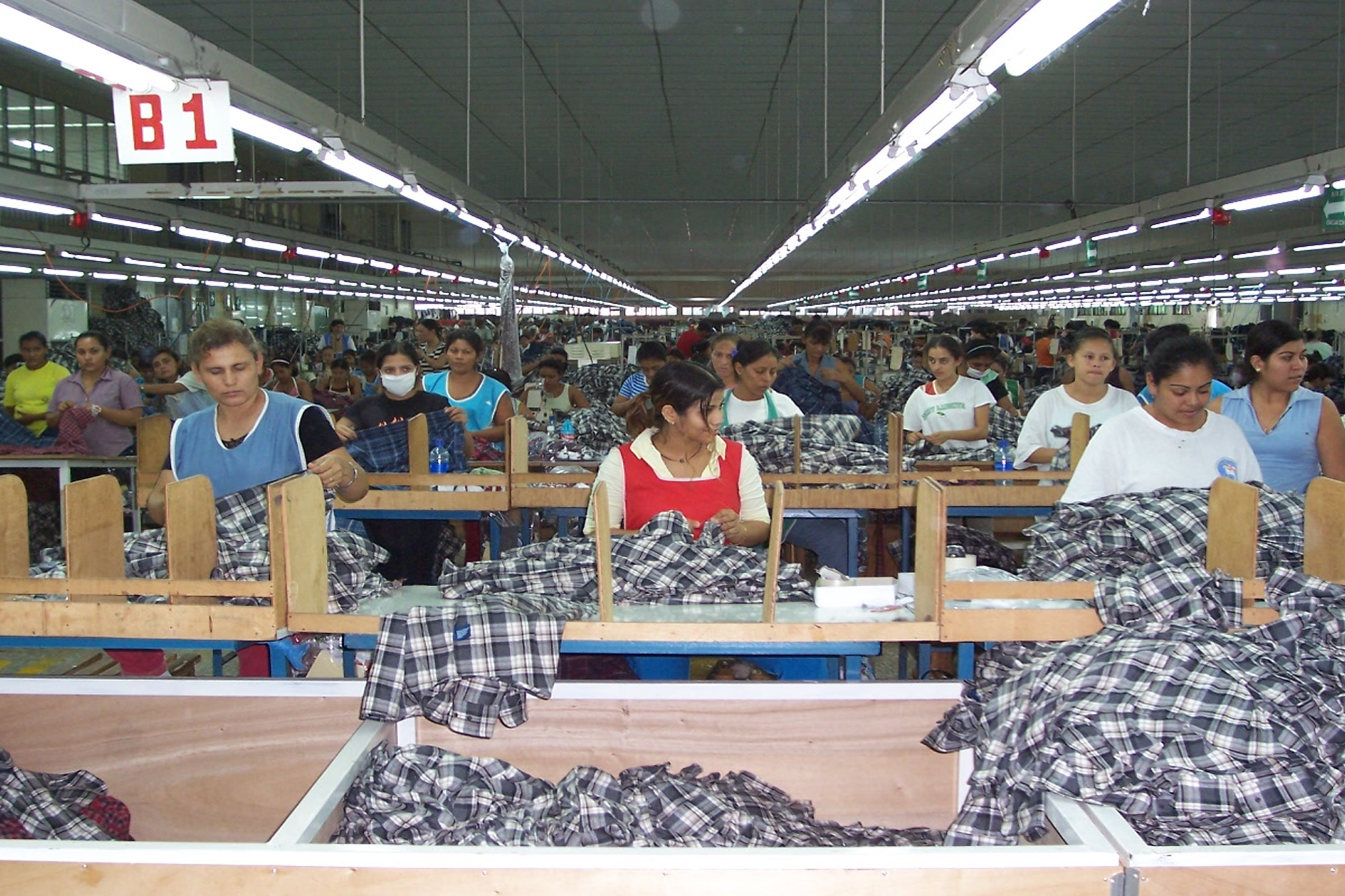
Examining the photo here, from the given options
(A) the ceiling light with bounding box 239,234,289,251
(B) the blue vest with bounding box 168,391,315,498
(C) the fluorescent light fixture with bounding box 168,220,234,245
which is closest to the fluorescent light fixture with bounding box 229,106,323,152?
(B) the blue vest with bounding box 168,391,315,498

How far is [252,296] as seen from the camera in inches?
867

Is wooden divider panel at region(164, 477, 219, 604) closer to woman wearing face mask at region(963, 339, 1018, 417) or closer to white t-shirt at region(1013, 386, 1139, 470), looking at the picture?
white t-shirt at region(1013, 386, 1139, 470)

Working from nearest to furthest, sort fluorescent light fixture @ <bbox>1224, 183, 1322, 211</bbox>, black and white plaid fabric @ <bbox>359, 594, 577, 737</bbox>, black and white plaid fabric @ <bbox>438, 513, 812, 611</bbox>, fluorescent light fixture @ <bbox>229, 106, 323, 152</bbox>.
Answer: black and white plaid fabric @ <bbox>359, 594, 577, 737</bbox>, black and white plaid fabric @ <bbox>438, 513, 812, 611</bbox>, fluorescent light fixture @ <bbox>229, 106, 323, 152</bbox>, fluorescent light fixture @ <bbox>1224, 183, 1322, 211</bbox>

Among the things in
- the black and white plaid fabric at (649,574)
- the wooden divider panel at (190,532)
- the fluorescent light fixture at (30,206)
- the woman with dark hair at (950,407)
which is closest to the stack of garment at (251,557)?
the wooden divider panel at (190,532)

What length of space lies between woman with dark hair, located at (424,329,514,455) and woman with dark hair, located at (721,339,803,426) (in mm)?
1273

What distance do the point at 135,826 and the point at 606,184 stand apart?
14549 mm

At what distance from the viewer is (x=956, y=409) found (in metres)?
5.94

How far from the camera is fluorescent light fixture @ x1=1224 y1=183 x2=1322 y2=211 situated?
643 cm

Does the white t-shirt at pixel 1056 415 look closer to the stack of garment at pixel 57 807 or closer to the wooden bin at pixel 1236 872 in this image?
the wooden bin at pixel 1236 872

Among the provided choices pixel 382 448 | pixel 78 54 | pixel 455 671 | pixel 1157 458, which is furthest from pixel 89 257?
pixel 1157 458

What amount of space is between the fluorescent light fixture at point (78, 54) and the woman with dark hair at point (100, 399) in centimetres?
350

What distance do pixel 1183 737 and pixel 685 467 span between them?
6.24 ft

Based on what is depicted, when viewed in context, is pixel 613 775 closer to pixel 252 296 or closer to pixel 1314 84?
pixel 1314 84

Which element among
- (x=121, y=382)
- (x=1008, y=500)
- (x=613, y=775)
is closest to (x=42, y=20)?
(x=613, y=775)
